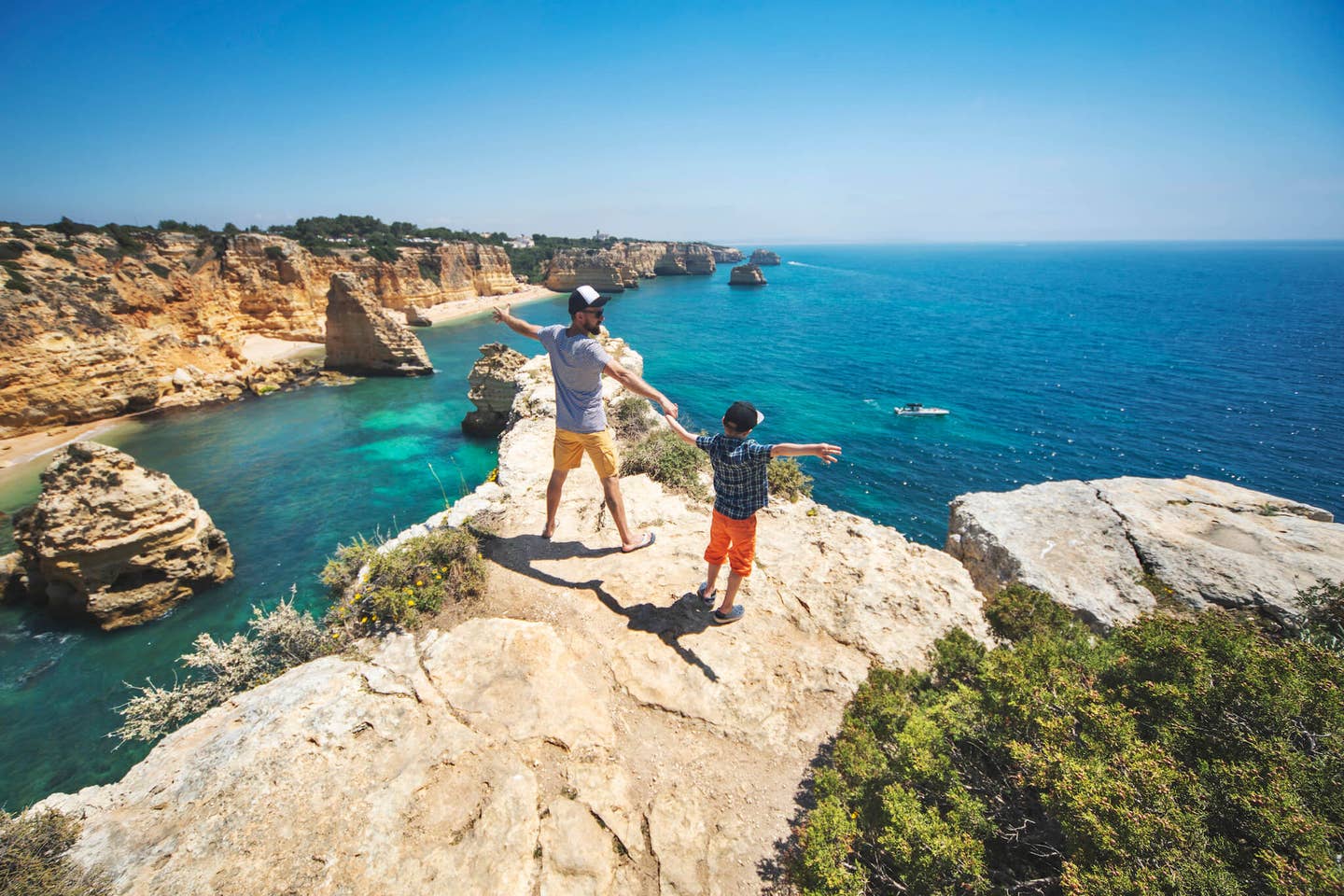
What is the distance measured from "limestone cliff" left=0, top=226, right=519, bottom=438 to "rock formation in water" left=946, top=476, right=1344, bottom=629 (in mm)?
36386

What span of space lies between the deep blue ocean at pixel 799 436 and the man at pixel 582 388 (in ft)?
34.5

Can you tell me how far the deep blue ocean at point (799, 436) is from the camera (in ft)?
37.6

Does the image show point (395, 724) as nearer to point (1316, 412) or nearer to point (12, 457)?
point (12, 457)

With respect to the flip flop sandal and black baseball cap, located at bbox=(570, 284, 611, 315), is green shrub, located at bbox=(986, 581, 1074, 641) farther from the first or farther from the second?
black baseball cap, located at bbox=(570, 284, 611, 315)

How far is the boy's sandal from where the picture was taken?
5355 mm

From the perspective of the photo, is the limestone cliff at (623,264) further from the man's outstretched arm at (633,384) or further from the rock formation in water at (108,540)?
the man's outstretched arm at (633,384)

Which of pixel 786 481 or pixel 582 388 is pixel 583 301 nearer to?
pixel 582 388

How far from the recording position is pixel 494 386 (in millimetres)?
25453

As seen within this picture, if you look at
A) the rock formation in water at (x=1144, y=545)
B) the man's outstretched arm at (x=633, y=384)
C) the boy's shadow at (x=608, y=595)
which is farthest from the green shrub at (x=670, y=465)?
the rock formation in water at (x=1144, y=545)

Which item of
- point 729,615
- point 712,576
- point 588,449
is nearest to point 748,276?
point 588,449

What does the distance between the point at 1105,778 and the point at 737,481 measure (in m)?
3.02

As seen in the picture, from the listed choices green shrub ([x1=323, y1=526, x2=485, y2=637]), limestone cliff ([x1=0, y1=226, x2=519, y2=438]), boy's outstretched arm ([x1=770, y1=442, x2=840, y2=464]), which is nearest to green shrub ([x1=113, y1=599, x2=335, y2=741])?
green shrub ([x1=323, y1=526, x2=485, y2=637])

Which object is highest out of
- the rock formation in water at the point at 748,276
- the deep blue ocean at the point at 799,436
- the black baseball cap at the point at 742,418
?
the rock formation in water at the point at 748,276

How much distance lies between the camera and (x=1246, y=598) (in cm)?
540
